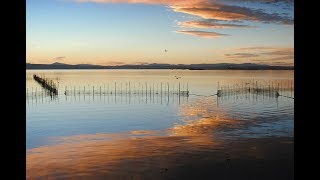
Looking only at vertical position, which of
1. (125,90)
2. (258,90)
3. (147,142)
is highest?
(258,90)

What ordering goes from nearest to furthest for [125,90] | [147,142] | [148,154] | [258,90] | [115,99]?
[148,154]
[147,142]
[115,99]
[258,90]
[125,90]

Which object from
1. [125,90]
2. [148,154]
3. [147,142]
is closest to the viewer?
[148,154]

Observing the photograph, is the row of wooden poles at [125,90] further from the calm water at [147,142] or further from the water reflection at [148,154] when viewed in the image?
the water reflection at [148,154]

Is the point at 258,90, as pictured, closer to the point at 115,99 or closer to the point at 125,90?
the point at 115,99

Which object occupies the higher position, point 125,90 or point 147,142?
point 125,90

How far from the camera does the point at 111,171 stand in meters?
15.7

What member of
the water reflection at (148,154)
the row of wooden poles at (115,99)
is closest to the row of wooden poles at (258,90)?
the row of wooden poles at (115,99)

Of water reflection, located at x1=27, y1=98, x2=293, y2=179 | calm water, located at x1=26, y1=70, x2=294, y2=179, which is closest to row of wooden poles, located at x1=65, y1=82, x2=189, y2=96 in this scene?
calm water, located at x1=26, y1=70, x2=294, y2=179

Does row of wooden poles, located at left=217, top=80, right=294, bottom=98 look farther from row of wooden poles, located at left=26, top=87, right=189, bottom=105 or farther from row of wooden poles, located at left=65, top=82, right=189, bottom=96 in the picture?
row of wooden poles, located at left=26, top=87, right=189, bottom=105

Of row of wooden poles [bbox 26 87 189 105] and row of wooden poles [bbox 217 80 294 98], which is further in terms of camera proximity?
row of wooden poles [bbox 217 80 294 98]

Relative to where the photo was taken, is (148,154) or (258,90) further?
(258,90)

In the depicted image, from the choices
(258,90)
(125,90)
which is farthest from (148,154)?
(125,90)

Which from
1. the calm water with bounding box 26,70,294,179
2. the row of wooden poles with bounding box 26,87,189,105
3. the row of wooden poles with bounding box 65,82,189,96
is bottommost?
the calm water with bounding box 26,70,294,179
